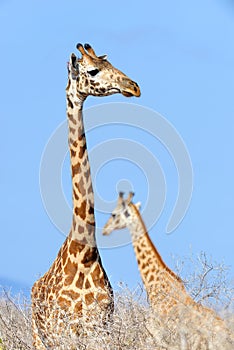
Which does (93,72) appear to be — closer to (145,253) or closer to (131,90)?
(131,90)

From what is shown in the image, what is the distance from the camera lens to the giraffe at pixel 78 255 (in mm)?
8773

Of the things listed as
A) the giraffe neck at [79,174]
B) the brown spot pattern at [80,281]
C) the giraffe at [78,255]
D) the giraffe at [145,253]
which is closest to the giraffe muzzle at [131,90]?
the giraffe at [78,255]

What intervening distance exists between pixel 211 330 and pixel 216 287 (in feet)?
5.99

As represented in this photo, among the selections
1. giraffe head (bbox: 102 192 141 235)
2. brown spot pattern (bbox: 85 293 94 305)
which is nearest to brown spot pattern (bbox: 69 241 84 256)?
brown spot pattern (bbox: 85 293 94 305)

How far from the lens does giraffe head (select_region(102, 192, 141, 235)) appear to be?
12633 millimetres

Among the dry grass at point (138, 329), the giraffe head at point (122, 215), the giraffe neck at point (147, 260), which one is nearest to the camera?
the dry grass at point (138, 329)

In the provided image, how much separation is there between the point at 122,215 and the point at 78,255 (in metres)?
3.70

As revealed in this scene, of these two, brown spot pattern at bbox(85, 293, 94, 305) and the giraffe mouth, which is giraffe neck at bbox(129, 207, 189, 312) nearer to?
brown spot pattern at bbox(85, 293, 94, 305)

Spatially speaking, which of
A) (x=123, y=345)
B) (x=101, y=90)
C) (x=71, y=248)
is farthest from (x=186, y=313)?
(x=101, y=90)

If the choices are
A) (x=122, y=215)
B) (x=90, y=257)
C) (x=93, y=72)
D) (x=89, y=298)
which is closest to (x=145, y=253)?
(x=122, y=215)

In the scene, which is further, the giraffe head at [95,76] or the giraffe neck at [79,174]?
the giraffe neck at [79,174]

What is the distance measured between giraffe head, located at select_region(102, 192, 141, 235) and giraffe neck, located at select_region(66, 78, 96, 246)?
3071 mm

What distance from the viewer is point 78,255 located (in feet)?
29.9

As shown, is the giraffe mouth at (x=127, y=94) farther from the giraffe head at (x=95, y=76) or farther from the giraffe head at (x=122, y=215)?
the giraffe head at (x=122, y=215)
